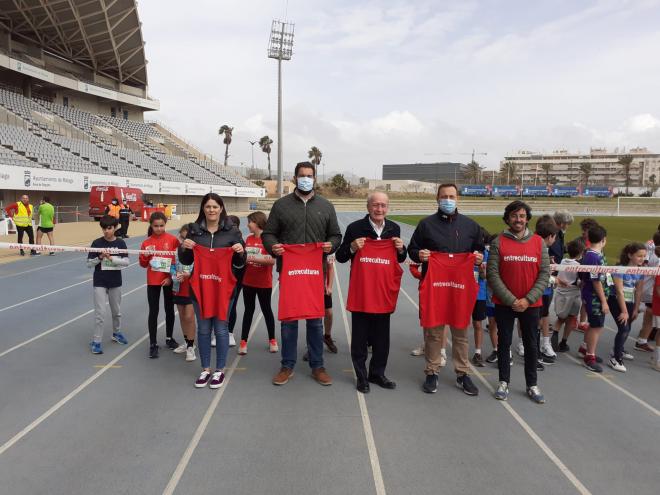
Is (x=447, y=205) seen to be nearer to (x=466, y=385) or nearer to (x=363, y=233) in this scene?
(x=363, y=233)

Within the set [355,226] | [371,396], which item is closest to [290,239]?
[355,226]

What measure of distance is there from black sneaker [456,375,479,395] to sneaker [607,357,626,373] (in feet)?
5.94

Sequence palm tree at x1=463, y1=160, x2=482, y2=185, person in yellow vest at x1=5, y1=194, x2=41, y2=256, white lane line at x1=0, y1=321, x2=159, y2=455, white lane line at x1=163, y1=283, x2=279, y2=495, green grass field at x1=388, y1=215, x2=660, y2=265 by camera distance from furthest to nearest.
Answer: palm tree at x1=463, y1=160, x2=482, y2=185
green grass field at x1=388, y1=215, x2=660, y2=265
person in yellow vest at x1=5, y1=194, x2=41, y2=256
white lane line at x1=0, y1=321, x2=159, y2=455
white lane line at x1=163, y1=283, x2=279, y2=495

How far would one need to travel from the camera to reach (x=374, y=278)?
13.2ft

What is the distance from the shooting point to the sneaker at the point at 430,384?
4.05 metres

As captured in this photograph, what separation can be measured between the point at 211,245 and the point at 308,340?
1325 mm

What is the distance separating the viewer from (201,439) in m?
3.16

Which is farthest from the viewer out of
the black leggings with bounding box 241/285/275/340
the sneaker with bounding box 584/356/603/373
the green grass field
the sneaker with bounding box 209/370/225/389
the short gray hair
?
the green grass field

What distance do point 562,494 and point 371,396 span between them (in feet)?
5.58

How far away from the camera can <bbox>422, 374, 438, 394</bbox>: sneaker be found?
4051mm

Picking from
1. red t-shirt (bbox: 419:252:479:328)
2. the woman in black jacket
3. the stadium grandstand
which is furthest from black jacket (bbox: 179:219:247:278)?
the stadium grandstand

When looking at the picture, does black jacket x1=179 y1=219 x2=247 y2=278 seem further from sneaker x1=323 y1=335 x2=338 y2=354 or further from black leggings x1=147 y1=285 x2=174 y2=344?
sneaker x1=323 y1=335 x2=338 y2=354

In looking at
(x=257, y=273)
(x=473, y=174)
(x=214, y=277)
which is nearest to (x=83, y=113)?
(x=257, y=273)

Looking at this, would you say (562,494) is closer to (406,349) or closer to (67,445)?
(406,349)
